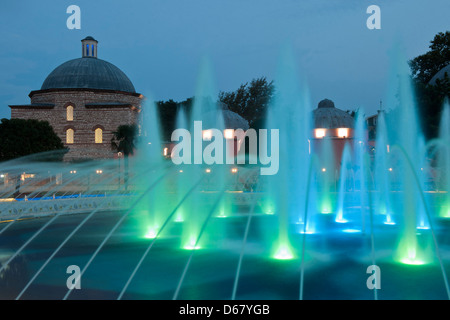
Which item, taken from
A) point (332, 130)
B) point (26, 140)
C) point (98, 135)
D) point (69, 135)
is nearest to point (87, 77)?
point (69, 135)

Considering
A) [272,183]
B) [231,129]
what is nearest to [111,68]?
[231,129]

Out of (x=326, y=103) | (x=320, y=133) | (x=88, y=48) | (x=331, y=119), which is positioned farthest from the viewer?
(x=88, y=48)

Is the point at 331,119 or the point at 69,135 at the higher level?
the point at 331,119

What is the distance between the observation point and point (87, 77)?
52.0m

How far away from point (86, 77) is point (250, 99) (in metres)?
25.8

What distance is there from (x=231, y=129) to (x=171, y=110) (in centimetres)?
1578

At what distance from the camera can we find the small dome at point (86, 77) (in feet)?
169

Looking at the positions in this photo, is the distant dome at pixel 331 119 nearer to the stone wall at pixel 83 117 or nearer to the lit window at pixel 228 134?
the lit window at pixel 228 134

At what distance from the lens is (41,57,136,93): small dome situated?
2034 inches

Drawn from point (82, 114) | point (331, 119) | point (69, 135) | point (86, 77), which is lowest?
point (69, 135)

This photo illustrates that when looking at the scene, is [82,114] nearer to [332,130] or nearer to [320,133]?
[320,133]

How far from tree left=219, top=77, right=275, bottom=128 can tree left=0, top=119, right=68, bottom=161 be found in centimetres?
3359

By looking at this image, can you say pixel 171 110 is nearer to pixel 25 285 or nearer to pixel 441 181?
pixel 441 181

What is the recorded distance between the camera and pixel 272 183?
93.6ft
